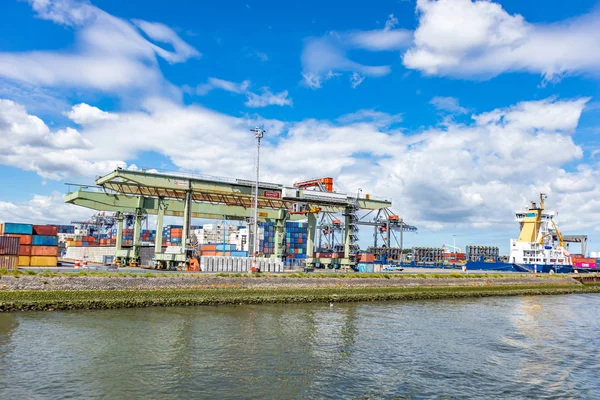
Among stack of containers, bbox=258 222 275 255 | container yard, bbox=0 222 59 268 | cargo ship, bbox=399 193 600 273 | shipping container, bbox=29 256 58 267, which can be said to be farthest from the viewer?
stack of containers, bbox=258 222 275 255

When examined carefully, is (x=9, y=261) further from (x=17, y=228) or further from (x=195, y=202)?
(x=195, y=202)

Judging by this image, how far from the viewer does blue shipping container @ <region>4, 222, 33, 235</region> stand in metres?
48.2

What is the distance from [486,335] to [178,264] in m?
35.1

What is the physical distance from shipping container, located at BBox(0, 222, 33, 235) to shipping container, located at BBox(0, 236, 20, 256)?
7.03m

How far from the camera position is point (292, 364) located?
18.7 metres

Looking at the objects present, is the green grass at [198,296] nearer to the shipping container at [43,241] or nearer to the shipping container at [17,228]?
the shipping container at [43,241]

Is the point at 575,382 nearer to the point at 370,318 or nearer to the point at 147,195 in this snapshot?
the point at 370,318

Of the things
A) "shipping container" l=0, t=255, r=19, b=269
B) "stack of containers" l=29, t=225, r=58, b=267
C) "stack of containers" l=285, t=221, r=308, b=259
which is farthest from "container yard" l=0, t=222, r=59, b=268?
"stack of containers" l=285, t=221, r=308, b=259

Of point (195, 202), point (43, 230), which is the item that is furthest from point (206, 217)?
point (43, 230)

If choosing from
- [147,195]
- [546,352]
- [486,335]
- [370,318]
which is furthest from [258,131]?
[546,352]

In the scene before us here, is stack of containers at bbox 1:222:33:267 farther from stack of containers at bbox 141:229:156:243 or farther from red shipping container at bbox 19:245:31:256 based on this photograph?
stack of containers at bbox 141:229:156:243

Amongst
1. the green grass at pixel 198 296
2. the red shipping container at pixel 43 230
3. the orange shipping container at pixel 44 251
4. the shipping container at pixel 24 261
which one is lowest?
the green grass at pixel 198 296

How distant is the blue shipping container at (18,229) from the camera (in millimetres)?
48231

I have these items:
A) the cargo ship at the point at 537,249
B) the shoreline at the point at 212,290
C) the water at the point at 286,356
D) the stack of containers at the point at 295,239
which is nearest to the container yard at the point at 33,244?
the shoreline at the point at 212,290
